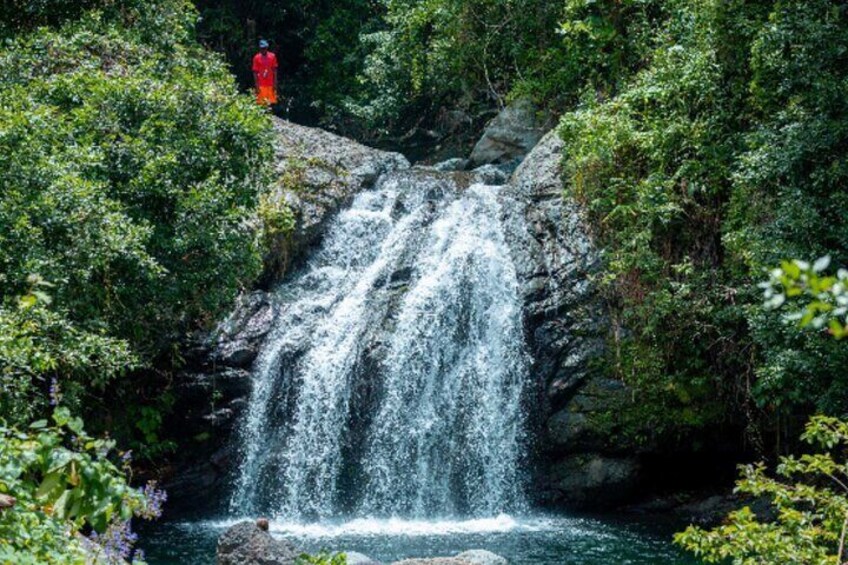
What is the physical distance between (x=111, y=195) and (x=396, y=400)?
17.7 ft

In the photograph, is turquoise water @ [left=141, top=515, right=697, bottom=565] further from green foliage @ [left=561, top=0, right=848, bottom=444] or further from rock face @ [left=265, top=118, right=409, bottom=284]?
rock face @ [left=265, top=118, right=409, bottom=284]

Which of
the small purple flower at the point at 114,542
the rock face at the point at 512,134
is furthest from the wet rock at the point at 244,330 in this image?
the small purple flower at the point at 114,542

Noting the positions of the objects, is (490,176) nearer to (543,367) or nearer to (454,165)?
(454,165)

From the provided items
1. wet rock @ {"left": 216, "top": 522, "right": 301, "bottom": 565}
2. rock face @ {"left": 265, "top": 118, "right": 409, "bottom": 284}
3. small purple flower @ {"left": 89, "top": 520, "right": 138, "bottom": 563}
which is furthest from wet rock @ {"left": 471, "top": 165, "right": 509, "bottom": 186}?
small purple flower @ {"left": 89, "top": 520, "right": 138, "bottom": 563}

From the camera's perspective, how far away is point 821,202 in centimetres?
→ 1305

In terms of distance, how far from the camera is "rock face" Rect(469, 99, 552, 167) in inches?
861

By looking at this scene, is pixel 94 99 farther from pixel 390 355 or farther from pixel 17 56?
pixel 390 355

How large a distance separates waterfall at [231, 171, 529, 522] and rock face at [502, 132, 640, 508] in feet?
1.11

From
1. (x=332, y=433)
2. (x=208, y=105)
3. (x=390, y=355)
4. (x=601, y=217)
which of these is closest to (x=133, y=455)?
(x=332, y=433)

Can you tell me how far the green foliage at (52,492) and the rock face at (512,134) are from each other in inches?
689

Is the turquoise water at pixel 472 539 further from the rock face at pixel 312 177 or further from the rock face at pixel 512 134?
the rock face at pixel 512 134

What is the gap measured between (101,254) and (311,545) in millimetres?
4697

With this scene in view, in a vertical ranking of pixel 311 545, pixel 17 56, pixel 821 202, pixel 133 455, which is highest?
pixel 17 56

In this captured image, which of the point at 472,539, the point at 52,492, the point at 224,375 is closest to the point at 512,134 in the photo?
the point at 224,375
